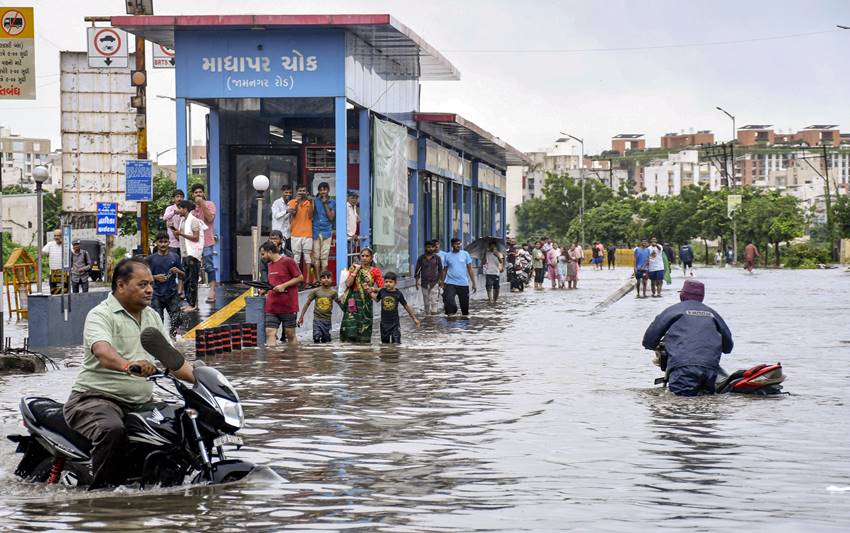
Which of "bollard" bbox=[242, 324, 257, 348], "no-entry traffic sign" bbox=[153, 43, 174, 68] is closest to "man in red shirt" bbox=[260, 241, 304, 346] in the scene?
"bollard" bbox=[242, 324, 257, 348]

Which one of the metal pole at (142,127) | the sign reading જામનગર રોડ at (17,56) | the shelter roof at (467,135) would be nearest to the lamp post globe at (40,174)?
the metal pole at (142,127)

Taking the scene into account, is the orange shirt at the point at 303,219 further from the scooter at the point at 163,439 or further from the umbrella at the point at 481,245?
the scooter at the point at 163,439

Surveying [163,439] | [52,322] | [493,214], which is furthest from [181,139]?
[493,214]

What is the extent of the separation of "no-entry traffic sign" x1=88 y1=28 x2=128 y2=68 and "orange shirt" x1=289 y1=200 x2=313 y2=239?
467 cm

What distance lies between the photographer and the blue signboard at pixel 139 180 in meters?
26.0

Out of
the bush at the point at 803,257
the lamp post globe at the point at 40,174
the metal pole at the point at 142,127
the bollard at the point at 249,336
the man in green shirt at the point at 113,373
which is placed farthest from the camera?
the bush at the point at 803,257

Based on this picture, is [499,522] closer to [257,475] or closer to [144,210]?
[257,475]

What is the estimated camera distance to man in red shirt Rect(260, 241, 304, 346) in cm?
2081

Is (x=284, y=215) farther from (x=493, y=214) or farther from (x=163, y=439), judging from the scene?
(x=493, y=214)

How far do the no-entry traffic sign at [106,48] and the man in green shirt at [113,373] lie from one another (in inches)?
774

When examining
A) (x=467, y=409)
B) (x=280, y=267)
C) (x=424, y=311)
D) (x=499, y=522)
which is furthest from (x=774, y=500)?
(x=424, y=311)

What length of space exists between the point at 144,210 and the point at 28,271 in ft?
15.4

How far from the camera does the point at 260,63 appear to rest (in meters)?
25.3

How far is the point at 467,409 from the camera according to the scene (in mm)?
13406
